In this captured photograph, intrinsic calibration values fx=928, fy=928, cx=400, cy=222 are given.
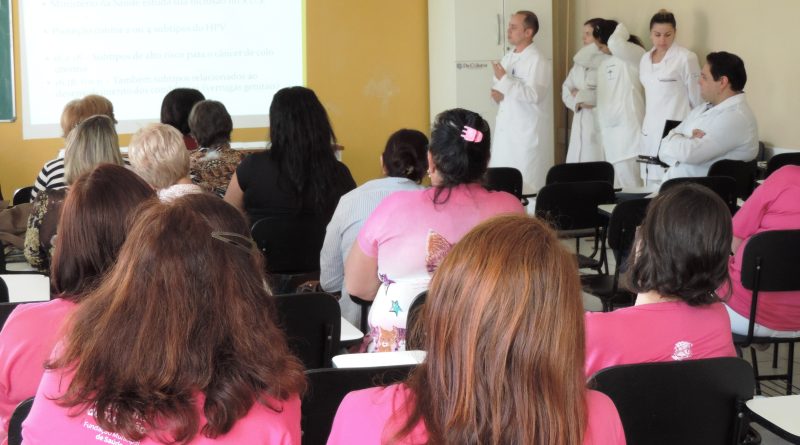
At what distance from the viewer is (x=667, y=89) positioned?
6770 millimetres

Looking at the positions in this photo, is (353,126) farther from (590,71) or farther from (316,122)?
(316,122)

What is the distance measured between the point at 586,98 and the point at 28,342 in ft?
21.0

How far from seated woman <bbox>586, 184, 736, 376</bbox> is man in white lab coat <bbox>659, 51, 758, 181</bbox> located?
3.03 meters

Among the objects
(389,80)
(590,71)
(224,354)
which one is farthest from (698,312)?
(389,80)

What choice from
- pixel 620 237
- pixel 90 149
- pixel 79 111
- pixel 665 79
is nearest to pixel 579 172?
pixel 620 237

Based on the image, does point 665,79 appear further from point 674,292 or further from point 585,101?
point 674,292

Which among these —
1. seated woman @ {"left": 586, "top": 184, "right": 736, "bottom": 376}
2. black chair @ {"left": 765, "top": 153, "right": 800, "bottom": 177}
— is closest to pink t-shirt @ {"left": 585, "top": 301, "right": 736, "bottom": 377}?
seated woman @ {"left": 586, "top": 184, "right": 736, "bottom": 376}

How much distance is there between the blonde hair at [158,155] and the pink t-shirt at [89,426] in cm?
216

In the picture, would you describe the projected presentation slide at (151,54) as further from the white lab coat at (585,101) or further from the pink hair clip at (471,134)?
the pink hair clip at (471,134)

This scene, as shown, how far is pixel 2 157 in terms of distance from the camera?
7246 mm

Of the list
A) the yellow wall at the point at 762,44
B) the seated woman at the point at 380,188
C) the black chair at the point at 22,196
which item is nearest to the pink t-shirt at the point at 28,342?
the seated woman at the point at 380,188

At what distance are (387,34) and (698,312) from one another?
6408 millimetres

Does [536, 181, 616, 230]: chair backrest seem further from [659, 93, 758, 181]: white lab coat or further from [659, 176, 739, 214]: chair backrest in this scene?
[659, 93, 758, 181]: white lab coat

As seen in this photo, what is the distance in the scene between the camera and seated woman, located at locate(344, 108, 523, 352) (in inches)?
108
